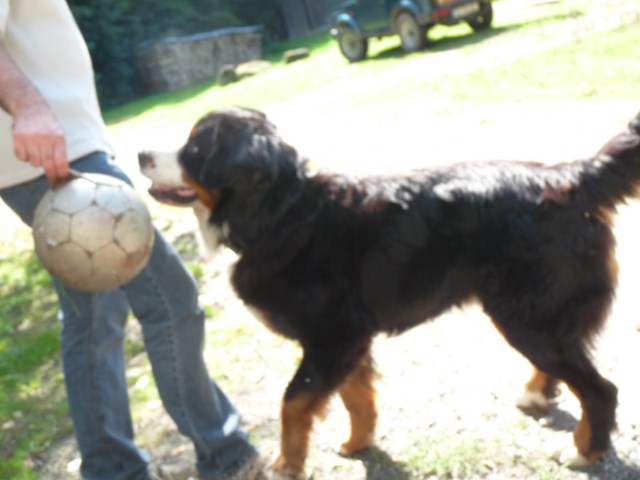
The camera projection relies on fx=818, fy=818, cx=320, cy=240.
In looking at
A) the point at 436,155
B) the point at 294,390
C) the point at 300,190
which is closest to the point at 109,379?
the point at 294,390

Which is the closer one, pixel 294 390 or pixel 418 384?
pixel 294 390

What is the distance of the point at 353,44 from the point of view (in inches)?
695

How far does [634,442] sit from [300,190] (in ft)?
5.54

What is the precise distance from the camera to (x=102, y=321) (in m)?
3.08

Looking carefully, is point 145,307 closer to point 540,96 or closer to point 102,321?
point 102,321

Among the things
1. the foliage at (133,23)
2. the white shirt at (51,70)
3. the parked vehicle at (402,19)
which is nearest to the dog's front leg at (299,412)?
the white shirt at (51,70)

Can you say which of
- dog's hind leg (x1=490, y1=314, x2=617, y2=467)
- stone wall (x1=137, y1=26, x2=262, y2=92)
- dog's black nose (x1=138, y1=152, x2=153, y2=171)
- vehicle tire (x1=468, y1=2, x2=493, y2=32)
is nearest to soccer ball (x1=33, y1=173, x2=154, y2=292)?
dog's black nose (x1=138, y1=152, x2=153, y2=171)

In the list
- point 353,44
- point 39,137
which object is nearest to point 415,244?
point 39,137

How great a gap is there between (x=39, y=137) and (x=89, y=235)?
351mm

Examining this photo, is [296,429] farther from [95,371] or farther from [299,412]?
[95,371]

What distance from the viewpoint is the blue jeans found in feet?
10.0

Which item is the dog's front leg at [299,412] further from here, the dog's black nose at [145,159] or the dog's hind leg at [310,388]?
the dog's black nose at [145,159]

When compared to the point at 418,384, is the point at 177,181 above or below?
above

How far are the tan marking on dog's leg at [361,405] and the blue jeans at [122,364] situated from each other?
1.58ft
